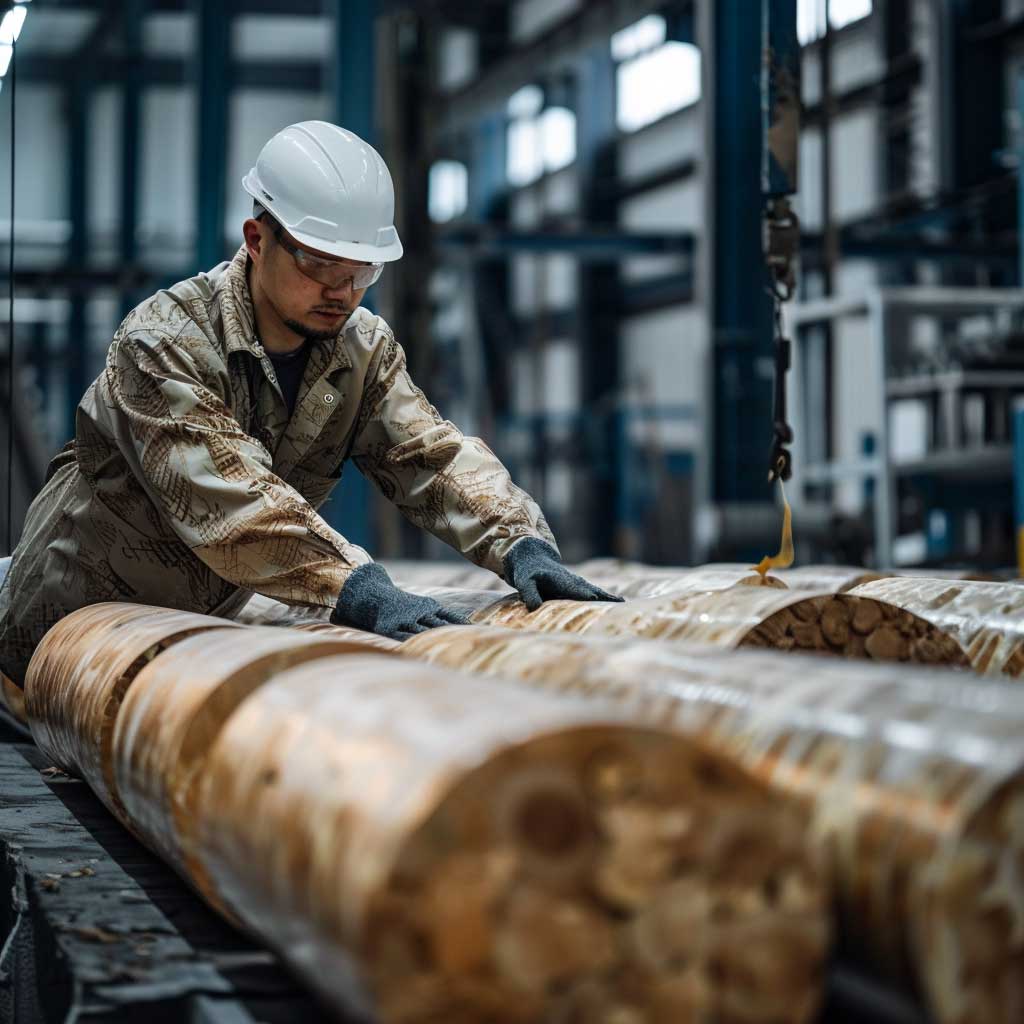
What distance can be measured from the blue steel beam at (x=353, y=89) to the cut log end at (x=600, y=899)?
5816mm

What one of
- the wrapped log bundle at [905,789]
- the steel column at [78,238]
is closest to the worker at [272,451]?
the wrapped log bundle at [905,789]

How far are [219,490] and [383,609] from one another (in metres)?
0.39

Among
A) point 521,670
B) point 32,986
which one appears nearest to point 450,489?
point 521,670

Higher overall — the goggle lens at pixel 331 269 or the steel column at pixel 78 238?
the steel column at pixel 78 238

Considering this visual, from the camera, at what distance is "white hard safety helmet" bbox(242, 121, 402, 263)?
9.37ft

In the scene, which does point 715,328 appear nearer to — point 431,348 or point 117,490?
point 431,348

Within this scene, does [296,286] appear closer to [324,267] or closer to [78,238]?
[324,267]

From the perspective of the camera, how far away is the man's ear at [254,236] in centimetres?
302

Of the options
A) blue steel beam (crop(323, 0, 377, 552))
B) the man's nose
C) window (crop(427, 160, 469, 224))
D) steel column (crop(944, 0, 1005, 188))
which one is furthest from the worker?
window (crop(427, 160, 469, 224))

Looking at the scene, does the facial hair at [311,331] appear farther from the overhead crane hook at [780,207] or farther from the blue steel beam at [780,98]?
the blue steel beam at [780,98]

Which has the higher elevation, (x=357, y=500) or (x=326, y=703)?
(x=357, y=500)

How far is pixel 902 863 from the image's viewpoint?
1.31 m

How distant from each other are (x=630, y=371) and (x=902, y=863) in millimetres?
15149

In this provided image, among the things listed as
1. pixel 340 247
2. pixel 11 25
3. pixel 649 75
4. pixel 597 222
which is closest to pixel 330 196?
pixel 340 247
